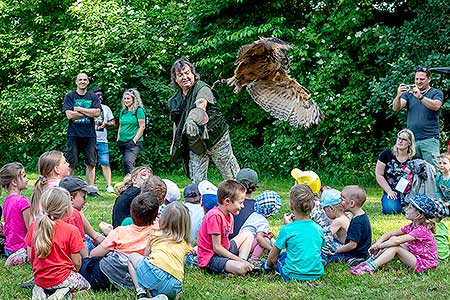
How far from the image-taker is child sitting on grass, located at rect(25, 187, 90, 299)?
13.0ft

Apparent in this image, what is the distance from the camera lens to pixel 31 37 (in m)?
15.9

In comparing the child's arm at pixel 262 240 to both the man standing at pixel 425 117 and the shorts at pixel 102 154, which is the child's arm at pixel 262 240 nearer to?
the man standing at pixel 425 117

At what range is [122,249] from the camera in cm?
434

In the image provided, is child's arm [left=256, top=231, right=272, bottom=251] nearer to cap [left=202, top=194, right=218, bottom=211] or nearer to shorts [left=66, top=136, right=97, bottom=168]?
cap [left=202, top=194, right=218, bottom=211]

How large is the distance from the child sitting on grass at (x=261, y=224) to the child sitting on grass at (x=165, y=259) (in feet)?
3.14

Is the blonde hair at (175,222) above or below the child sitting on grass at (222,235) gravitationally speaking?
above

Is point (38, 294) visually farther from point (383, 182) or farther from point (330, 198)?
point (383, 182)

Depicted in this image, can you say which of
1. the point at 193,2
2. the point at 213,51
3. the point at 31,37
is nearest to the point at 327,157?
the point at 213,51

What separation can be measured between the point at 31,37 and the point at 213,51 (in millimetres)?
5252

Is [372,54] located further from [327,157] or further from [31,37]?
[31,37]

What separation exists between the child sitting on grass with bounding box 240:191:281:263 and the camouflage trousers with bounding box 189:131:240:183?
154 centimetres

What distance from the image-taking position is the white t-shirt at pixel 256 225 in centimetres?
500

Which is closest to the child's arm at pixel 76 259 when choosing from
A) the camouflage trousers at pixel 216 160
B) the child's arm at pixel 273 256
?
the child's arm at pixel 273 256

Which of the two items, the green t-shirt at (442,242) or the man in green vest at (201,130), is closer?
the green t-shirt at (442,242)
